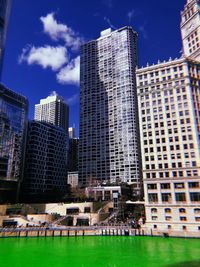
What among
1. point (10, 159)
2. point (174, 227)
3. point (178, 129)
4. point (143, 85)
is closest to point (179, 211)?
point (174, 227)

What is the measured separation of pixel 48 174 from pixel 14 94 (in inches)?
2224

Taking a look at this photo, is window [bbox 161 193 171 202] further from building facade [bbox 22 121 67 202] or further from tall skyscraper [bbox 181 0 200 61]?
building facade [bbox 22 121 67 202]

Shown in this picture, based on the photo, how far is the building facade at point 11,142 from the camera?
405 feet

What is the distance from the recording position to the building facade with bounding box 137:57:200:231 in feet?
251

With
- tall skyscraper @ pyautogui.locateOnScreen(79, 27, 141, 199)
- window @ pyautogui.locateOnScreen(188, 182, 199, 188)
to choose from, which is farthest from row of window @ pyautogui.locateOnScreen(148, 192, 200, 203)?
tall skyscraper @ pyautogui.locateOnScreen(79, 27, 141, 199)

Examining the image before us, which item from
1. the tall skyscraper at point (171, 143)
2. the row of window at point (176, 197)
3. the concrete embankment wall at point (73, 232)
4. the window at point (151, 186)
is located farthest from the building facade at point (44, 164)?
the tall skyscraper at point (171, 143)

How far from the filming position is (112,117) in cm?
18062

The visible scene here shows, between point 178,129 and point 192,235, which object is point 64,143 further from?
point 192,235

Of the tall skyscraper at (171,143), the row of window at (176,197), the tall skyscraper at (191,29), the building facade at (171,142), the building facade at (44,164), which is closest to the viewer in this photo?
the row of window at (176,197)

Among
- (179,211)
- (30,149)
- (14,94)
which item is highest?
(14,94)

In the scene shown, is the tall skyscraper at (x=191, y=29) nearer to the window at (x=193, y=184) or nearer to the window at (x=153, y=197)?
the window at (x=193, y=184)

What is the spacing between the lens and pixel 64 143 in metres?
181

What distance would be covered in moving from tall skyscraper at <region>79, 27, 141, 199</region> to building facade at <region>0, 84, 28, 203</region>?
5445 centimetres

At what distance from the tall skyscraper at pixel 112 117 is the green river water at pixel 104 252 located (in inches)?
3612
